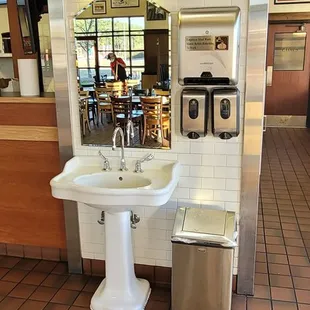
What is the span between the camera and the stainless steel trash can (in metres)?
2.08

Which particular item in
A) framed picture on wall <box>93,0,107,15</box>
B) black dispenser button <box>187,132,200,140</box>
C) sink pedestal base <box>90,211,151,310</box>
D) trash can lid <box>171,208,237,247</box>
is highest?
framed picture on wall <box>93,0,107,15</box>

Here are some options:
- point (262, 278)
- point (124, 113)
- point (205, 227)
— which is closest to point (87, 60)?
point (124, 113)

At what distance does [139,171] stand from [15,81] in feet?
4.26

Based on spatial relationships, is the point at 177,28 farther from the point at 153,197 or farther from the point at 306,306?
the point at 306,306

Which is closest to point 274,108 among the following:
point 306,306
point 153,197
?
point 306,306

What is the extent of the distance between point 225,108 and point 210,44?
0.35 meters

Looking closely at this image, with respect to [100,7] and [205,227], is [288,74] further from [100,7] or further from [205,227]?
[205,227]

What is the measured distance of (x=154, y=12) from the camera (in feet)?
7.18

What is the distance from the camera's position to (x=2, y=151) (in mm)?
2764

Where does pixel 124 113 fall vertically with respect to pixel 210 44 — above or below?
below

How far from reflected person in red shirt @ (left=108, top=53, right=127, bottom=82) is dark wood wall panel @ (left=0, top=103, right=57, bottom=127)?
51 centimetres

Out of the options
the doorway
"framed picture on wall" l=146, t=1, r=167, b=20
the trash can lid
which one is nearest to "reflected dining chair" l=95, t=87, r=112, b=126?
"framed picture on wall" l=146, t=1, r=167, b=20

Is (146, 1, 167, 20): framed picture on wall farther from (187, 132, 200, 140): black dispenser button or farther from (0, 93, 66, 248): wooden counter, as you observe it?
(0, 93, 66, 248): wooden counter

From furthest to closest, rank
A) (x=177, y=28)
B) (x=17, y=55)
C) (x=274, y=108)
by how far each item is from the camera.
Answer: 1. (x=274, y=108)
2. (x=17, y=55)
3. (x=177, y=28)
